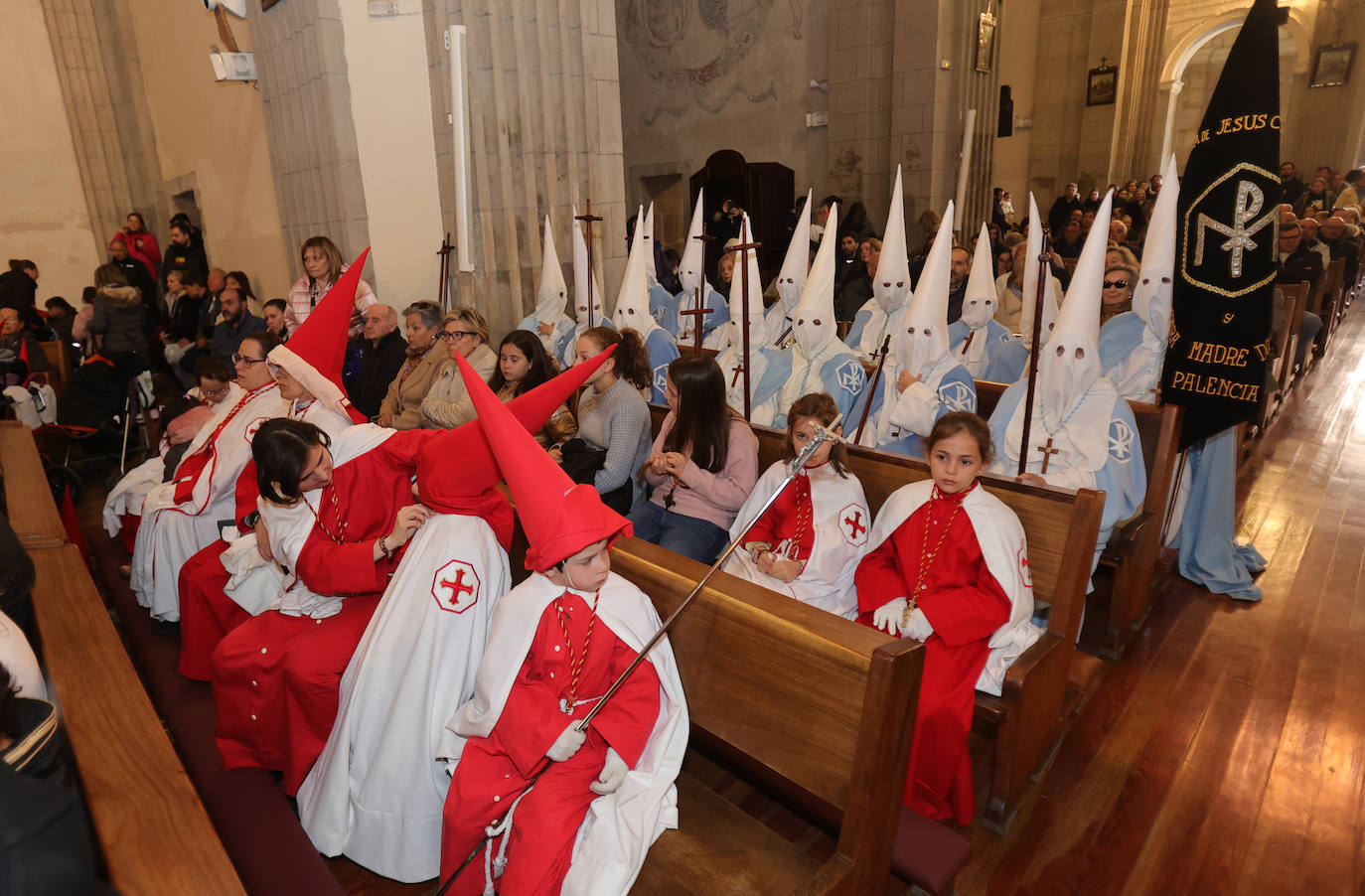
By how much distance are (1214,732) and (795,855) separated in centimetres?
188

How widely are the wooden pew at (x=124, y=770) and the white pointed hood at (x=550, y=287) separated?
356 cm

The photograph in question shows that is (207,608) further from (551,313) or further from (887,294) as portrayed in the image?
(887,294)

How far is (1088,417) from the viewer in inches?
128

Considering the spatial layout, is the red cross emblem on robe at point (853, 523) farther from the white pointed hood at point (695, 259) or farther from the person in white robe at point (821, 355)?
the white pointed hood at point (695, 259)

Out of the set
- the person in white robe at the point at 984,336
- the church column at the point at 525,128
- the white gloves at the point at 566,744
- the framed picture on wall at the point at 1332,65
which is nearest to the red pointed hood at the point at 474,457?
the white gloves at the point at 566,744

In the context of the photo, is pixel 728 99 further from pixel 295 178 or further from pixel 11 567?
pixel 11 567

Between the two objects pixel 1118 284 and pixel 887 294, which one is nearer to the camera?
pixel 1118 284

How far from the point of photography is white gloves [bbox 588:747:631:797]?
1.73 metres

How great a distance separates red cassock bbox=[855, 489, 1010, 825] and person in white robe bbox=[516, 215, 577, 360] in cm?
322

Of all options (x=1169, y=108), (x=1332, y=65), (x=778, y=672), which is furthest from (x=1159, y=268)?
(x=1169, y=108)

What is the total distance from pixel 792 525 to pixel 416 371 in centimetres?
241

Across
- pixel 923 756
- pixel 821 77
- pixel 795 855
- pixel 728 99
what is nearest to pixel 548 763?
pixel 795 855

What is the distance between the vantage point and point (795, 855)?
69.5 inches

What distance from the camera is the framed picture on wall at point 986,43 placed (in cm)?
898
